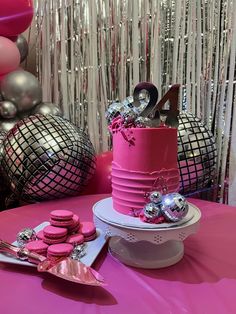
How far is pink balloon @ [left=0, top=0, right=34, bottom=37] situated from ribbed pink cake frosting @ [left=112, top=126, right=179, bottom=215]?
3.42ft

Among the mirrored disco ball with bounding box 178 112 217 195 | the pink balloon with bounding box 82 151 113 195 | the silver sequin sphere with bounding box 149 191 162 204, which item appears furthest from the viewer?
the pink balloon with bounding box 82 151 113 195

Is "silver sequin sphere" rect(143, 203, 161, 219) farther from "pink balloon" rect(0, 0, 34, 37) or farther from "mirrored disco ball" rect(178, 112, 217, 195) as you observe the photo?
"pink balloon" rect(0, 0, 34, 37)

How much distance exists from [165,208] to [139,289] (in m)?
0.16

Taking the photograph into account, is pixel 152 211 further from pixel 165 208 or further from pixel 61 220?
pixel 61 220

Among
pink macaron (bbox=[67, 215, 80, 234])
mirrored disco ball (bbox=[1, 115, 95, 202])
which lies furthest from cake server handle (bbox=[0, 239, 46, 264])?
mirrored disco ball (bbox=[1, 115, 95, 202])

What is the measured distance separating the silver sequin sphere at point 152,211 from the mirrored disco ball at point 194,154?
1.86 ft

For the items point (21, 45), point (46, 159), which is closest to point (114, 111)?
point (46, 159)

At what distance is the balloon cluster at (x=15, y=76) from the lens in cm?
152

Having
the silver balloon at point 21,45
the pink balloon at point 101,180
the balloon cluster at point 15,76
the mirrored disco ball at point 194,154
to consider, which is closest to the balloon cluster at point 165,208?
the mirrored disco ball at point 194,154

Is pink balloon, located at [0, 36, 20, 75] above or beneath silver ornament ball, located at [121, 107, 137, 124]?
above

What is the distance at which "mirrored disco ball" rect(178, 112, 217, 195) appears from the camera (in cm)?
125

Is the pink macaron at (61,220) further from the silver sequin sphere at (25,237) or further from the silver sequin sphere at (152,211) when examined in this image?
the silver sequin sphere at (152,211)

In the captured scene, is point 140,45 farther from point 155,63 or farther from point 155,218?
point 155,218

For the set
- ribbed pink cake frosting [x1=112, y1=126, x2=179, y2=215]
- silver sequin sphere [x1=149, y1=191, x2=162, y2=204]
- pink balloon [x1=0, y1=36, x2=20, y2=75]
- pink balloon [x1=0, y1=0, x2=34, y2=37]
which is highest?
pink balloon [x1=0, y1=0, x2=34, y2=37]
